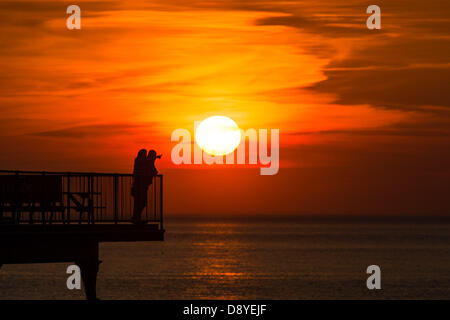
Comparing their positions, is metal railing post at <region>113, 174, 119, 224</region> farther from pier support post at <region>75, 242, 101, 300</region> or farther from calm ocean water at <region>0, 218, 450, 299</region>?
calm ocean water at <region>0, 218, 450, 299</region>

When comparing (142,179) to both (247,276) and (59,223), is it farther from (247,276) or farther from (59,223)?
(247,276)

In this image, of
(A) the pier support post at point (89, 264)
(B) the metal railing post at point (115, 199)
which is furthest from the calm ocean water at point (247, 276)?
(B) the metal railing post at point (115, 199)

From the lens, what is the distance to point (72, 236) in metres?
24.4

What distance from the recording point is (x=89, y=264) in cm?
2514

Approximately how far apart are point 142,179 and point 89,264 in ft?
9.58

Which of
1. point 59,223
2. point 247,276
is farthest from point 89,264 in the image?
point 247,276

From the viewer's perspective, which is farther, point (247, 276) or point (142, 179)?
point (247, 276)

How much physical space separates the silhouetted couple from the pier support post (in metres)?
1.43

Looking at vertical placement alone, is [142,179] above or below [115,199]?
above

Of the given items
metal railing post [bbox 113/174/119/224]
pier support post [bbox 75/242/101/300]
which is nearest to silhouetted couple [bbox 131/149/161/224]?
metal railing post [bbox 113/174/119/224]

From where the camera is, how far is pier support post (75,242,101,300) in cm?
2469

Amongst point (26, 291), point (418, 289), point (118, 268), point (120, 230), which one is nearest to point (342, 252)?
point (118, 268)

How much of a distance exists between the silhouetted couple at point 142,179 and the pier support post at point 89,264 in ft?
4.71
